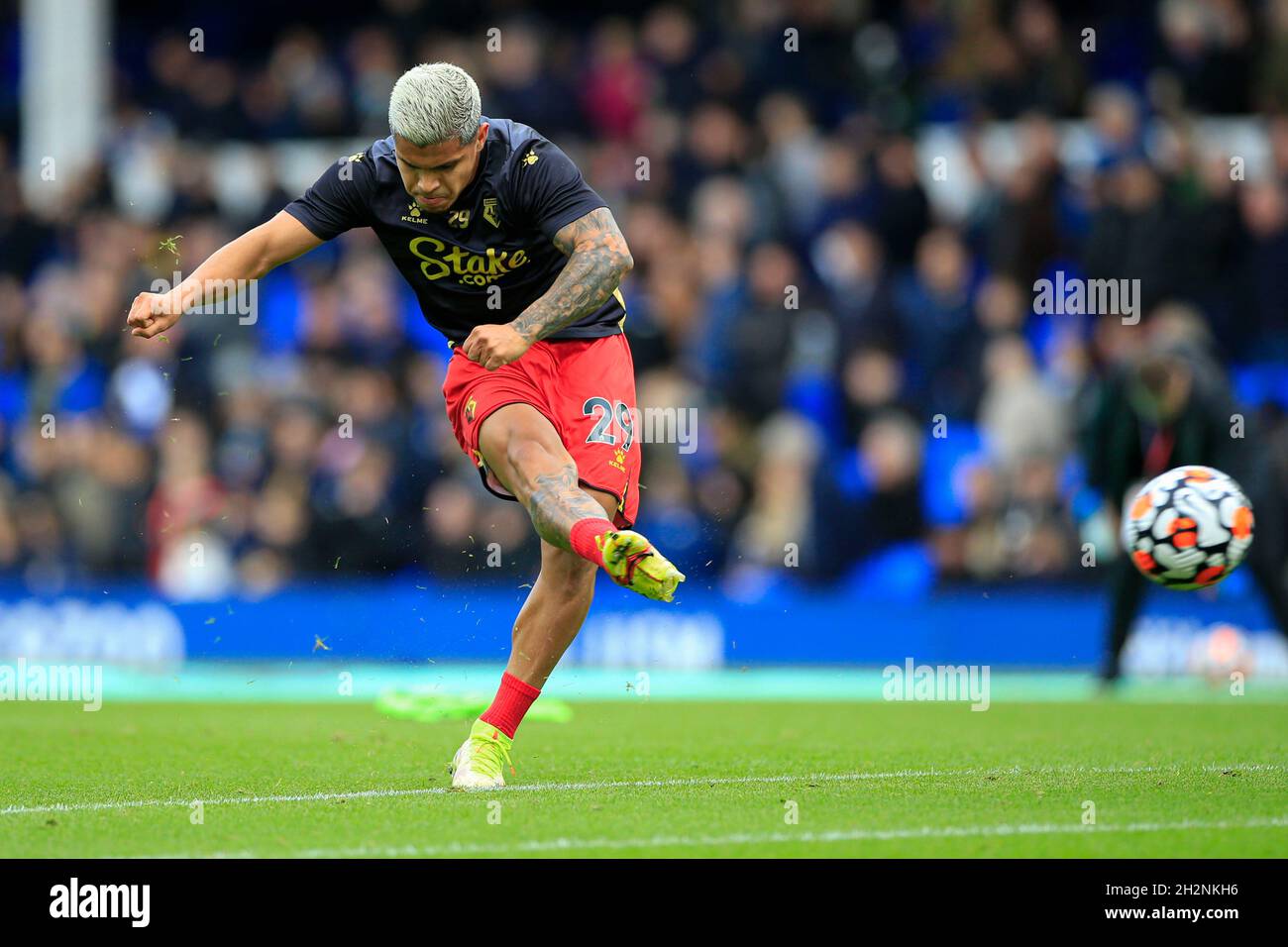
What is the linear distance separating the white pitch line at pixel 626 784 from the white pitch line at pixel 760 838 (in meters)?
1.34

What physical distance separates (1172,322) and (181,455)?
8.55 meters

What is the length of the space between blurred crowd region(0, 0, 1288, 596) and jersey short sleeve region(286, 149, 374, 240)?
7087 millimetres

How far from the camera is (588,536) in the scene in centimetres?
734

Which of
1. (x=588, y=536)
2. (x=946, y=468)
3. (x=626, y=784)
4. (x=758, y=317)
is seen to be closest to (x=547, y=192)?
(x=588, y=536)

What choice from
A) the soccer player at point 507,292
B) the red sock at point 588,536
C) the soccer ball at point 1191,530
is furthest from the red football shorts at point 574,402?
the soccer ball at point 1191,530

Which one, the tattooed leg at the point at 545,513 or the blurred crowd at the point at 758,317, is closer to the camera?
the tattooed leg at the point at 545,513

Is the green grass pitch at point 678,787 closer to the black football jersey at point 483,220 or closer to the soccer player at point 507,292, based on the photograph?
the soccer player at point 507,292

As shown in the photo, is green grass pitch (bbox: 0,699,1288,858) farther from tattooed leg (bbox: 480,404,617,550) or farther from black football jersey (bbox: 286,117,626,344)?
black football jersey (bbox: 286,117,626,344)

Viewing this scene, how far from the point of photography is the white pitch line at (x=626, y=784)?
299 inches

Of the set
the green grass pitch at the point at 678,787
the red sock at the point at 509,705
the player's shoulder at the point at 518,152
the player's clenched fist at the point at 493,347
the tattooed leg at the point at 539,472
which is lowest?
the green grass pitch at the point at 678,787

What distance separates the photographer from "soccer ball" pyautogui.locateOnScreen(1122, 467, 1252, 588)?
32.7ft

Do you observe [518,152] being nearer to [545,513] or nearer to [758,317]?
[545,513]
